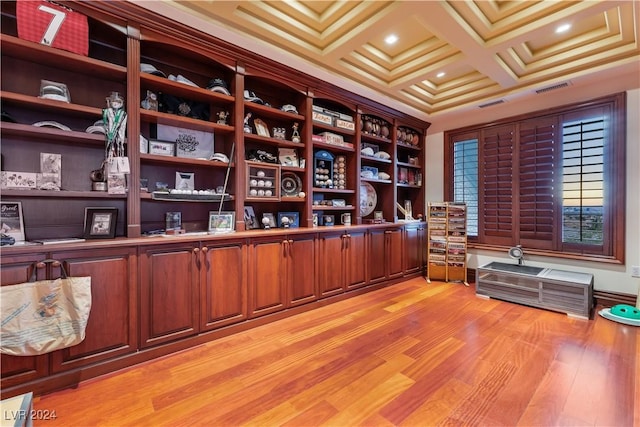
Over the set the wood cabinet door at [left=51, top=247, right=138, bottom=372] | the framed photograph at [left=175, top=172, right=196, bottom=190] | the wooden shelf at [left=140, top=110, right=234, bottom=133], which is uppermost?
the wooden shelf at [left=140, top=110, right=234, bottom=133]

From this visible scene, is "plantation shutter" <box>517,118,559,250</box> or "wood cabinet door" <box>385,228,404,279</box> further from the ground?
"plantation shutter" <box>517,118,559,250</box>

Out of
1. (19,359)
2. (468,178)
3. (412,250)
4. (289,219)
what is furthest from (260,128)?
(468,178)

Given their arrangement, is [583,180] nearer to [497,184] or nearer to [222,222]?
[497,184]

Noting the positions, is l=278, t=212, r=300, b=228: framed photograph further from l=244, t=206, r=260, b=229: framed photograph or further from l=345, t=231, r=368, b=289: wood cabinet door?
l=345, t=231, r=368, b=289: wood cabinet door

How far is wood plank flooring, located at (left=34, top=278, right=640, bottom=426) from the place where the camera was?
1548 millimetres

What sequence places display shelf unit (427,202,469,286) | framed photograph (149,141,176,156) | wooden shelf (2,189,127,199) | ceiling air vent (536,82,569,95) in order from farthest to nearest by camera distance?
display shelf unit (427,202,469,286) → ceiling air vent (536,82,569,95) → framed photograph (149,141,176,156) → wooden shelf (2,189,127,199)

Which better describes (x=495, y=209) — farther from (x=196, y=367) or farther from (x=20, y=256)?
(x=20, y=256)

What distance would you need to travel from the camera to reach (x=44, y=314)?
1.67m

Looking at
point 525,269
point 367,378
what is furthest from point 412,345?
point 525,269

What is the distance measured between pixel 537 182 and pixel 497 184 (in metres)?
0.48

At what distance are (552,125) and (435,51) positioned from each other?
→ 2.00 metres

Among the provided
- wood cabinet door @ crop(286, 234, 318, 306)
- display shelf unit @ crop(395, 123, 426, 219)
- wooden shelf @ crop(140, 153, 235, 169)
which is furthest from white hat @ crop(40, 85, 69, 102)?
display shelf unit @ crop(395, 123, 426, 219)

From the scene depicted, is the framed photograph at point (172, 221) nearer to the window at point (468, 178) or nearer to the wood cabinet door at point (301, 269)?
the wood cabinet door at point (301, 269)

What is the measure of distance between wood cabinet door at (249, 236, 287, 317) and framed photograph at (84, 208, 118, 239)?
1.12 m
